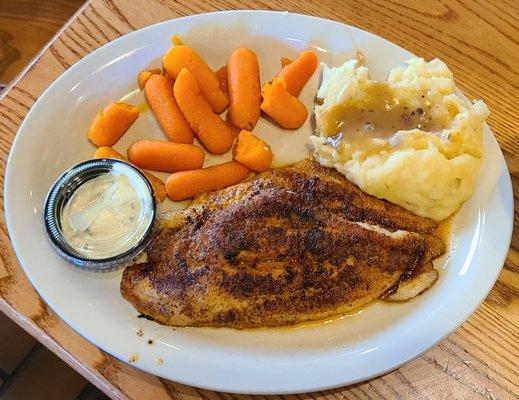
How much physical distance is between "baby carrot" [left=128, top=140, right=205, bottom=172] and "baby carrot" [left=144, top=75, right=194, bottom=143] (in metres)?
0.06

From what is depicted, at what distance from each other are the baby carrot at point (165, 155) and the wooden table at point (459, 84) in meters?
0.61

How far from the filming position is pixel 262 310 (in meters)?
2.20

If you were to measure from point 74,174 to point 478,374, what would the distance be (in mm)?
1844

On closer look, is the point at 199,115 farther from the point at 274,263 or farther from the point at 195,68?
the point at 274,263

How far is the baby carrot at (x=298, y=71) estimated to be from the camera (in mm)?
2682

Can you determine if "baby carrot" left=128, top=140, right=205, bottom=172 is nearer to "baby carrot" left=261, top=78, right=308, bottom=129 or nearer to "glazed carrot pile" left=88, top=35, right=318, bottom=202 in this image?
"glazed carrot pile" left=88, top=35, right=318, bottom=202

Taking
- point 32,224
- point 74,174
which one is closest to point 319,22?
point 74,174

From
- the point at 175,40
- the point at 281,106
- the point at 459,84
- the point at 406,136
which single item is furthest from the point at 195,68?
the point at 459,84

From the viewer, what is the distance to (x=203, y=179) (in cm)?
253

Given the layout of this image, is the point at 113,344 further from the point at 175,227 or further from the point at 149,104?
the point at 149,104

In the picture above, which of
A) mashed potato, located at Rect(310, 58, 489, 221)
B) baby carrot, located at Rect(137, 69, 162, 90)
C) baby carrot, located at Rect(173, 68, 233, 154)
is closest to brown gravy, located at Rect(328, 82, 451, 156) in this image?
mashed potato, located at Rect(310, 58, 489, 221)

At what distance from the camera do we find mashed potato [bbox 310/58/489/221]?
2.31 m

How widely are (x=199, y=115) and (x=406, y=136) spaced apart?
0.94 metres

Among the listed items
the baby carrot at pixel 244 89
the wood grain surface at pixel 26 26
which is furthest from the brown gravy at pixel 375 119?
the wood grain surface at pixel 26 26
